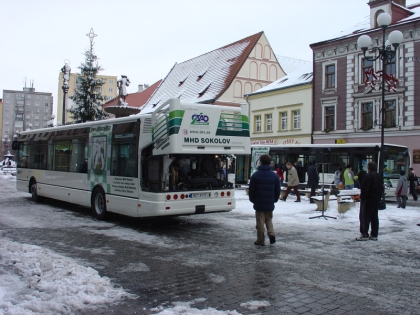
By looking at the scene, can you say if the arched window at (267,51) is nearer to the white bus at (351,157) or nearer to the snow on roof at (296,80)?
the snow on roof at (296,80)

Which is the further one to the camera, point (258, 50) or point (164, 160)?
point (258, 50)

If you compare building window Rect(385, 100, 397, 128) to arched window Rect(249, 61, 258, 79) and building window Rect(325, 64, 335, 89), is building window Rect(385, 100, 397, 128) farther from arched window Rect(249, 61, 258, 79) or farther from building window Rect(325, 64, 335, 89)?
arched window Rect(249, 61, 258, 79)

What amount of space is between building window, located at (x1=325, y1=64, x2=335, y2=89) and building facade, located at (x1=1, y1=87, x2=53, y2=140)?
370 ft

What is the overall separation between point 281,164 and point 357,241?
1793 cm

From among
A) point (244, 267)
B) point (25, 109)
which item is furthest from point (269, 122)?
point (25, 109)

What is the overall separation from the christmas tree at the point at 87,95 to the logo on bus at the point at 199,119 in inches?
1003

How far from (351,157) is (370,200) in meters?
14.4

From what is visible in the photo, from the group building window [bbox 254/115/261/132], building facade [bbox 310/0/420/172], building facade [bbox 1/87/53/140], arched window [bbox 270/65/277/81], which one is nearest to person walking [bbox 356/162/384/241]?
building facade [bbox 310/0/420/172]

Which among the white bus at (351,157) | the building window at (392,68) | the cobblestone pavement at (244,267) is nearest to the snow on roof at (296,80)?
the building window at (392,68)

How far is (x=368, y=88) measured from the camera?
3167cm

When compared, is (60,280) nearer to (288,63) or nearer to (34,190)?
(34,190)

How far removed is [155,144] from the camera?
1071cm

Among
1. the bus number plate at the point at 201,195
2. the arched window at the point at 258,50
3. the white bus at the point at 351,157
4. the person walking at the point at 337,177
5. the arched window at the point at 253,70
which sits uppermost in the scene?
the arched window at the point at 258,50

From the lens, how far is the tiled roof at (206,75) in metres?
45.2
